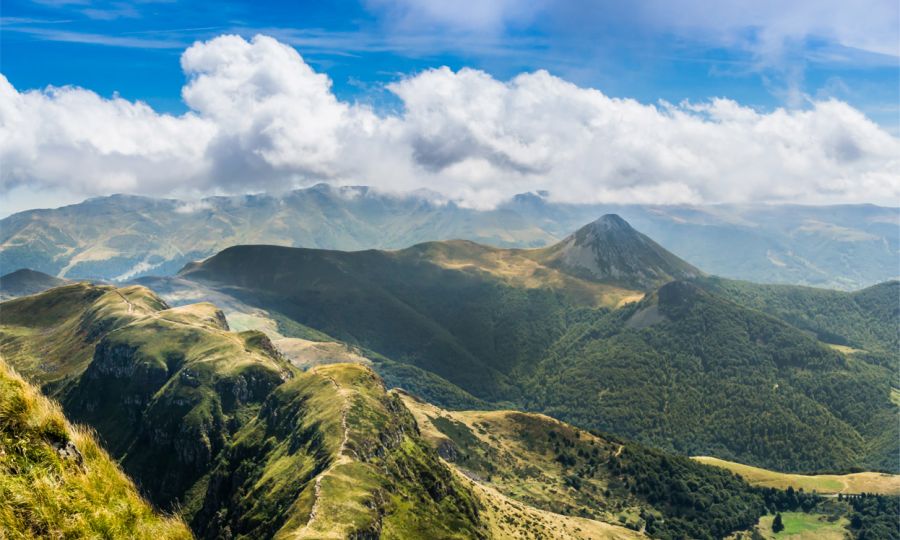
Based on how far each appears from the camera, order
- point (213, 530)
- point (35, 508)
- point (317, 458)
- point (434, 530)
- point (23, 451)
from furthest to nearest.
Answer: point (213, 530)
point (317, 458)
point (434, 530)
point (23, 451)
point (35, 508)

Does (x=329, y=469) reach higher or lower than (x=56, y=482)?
lower

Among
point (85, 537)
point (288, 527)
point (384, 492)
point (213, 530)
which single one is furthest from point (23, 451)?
point (213, 530)

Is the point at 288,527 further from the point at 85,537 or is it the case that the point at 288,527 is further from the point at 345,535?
the point at 85,537

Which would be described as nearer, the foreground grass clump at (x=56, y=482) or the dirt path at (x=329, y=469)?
the foreground grass clump at (x=56, y=482)

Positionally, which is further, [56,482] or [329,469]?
[329,469]

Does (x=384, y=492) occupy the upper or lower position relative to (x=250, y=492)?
upper

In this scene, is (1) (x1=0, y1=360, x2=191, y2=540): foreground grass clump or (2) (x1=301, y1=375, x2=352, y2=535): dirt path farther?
(2) (x1=301, y1=375, x2=352, y2=535): dirt path

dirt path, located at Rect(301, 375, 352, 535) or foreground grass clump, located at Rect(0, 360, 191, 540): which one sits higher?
foreground grass clump, located at Rect(0, 360, 191, 540)

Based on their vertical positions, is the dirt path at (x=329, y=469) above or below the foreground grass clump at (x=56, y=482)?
below
